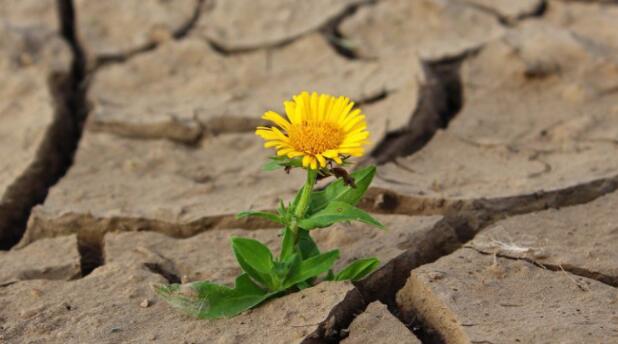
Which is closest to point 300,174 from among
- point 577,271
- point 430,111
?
point 430,111

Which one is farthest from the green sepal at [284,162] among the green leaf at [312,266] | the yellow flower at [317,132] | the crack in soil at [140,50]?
the crack in soil at [140,50]

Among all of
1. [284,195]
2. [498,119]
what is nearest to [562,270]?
[284,195]

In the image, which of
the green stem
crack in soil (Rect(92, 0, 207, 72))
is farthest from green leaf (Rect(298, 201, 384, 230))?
crack in soil (Rect(92, 0, 207, 72))

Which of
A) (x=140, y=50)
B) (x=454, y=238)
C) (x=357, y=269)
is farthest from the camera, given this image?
(x=140, y=50)

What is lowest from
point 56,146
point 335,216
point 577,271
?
point 577,271

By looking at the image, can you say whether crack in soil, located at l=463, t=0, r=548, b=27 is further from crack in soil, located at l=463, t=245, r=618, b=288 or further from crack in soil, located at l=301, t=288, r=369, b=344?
crack in soil, located at l=301, t=288, r=369, b=344

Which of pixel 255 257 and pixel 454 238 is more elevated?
pixel 255 257

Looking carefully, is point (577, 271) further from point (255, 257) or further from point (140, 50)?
point (140, 50)
